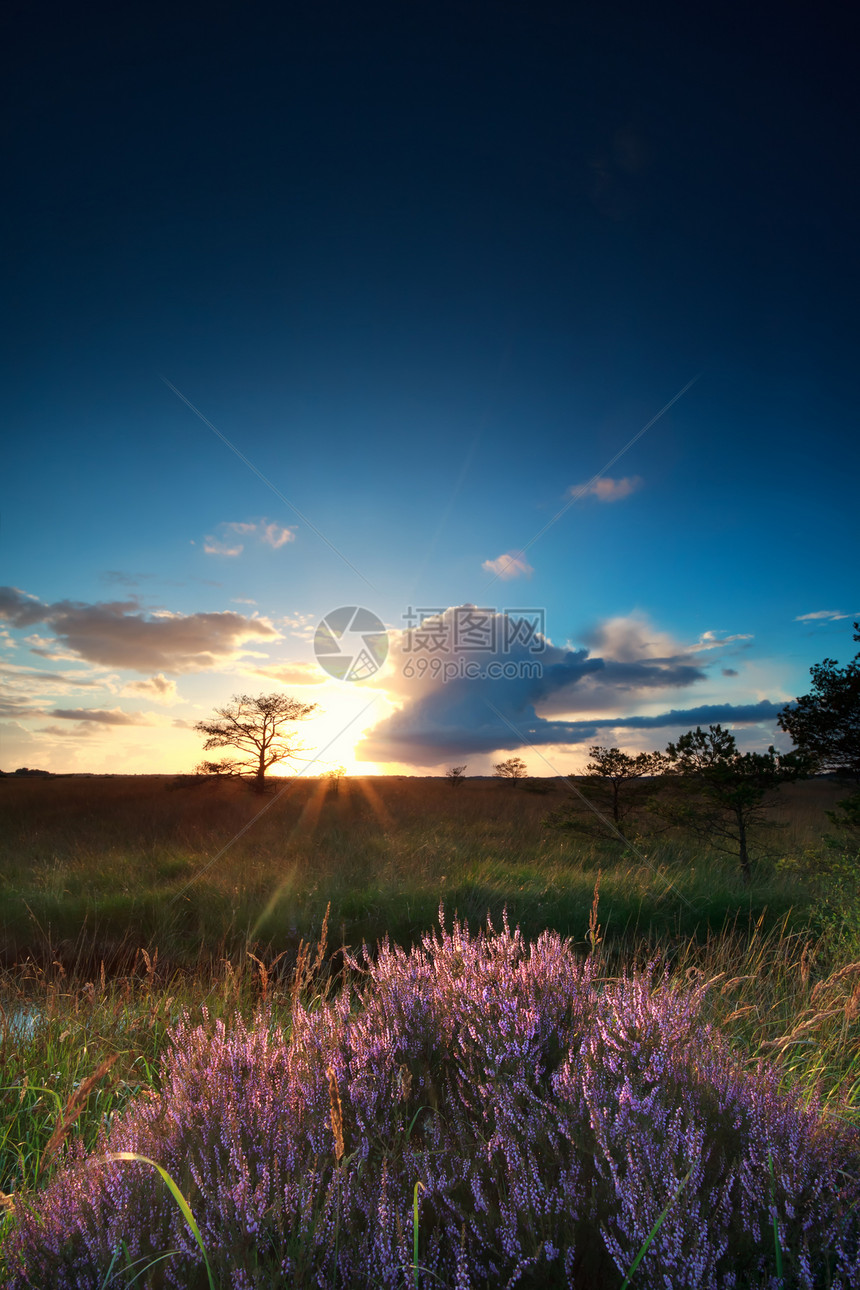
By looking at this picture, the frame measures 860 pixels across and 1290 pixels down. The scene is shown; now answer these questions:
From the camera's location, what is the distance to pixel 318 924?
26.8 feet

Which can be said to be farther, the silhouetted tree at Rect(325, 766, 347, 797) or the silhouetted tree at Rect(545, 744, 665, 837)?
the silhouetted tree at Rect(325, 766, 347, 797)

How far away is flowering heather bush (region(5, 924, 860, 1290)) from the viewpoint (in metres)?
1.58

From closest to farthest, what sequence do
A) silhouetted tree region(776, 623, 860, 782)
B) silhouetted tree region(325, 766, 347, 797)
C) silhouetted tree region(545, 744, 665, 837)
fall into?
silhouetted tree region(776, 623, 860, 782) < silhouetted tree region(545, 744, 665, 837) < silhouetted tree region(325, 766, 347, 797)

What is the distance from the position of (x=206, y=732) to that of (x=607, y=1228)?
30440 millimetres

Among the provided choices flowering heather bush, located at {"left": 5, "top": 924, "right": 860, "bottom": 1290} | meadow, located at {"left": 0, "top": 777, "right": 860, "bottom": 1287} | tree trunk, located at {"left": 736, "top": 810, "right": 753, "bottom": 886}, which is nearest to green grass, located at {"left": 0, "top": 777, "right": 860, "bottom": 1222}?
meadow, located at {"left": 0, "top": 777, "right": 860, "bottom": 1287}

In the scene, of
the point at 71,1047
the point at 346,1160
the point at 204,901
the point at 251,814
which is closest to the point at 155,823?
the point at 251,814

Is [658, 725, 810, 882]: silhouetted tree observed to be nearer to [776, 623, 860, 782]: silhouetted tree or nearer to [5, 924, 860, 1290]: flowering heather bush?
[776, 623, 860, 782]: silhouetted tree

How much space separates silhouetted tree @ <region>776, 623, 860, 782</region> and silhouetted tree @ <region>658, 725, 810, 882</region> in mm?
503

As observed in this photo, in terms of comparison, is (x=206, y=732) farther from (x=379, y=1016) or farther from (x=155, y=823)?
(x=379, y=1016)

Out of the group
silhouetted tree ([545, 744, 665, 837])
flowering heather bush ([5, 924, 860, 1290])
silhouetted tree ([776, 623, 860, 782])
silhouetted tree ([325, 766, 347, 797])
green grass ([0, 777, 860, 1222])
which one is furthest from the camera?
silhouetted tree ([325, 766, 347, 797])

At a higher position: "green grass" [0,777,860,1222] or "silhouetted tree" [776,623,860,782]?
"silhouetted tree" [776,623,860,782]

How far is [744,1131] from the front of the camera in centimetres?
204

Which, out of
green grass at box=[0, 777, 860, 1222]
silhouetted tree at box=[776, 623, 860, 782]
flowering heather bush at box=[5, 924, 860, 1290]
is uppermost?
silhouetted tree at box=[776, 623, 860, 782]

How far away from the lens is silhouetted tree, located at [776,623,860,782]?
9750mm
